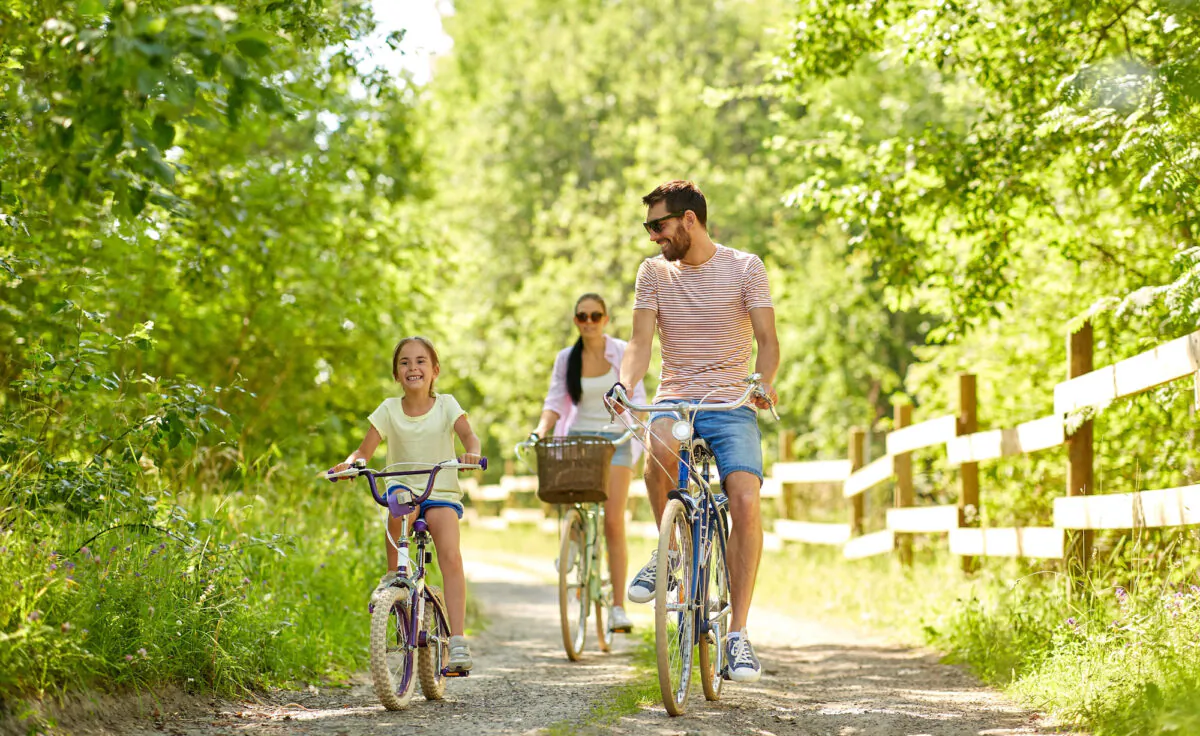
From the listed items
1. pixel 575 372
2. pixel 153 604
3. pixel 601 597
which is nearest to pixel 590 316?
pixel 575 372

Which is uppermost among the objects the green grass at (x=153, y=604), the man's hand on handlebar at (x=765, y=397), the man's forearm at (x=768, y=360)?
the man's forearm at (x=768, y=360)

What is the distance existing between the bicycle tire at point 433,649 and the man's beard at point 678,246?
1.77 metres

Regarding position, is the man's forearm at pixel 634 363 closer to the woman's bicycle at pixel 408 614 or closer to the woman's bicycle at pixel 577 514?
the woman's bicycle at pixel 408 614

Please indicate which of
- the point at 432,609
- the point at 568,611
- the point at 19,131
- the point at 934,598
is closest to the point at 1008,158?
the point at 934,598

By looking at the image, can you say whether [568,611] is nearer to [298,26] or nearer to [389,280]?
[298,26]

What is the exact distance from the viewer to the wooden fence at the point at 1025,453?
5.88 m

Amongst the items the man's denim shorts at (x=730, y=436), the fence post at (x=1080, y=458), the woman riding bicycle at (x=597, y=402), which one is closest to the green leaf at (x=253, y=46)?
the man's denim shorts at (x=730, y=436)

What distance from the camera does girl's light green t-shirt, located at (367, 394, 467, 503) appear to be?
5.62 m

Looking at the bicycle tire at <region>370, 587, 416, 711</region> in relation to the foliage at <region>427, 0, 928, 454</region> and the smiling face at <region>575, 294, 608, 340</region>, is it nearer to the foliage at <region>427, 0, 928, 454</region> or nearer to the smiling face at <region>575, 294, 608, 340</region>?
the smiling face at <region>575, 294, 608, 340</region>

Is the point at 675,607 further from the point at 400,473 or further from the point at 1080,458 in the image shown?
the point at 1080,458

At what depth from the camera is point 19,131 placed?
573cm

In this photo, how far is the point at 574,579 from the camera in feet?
24.8

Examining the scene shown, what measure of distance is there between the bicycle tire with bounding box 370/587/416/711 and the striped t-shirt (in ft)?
4.62

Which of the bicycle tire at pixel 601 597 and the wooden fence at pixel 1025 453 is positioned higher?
the wooden fence at pixel 1025 453
